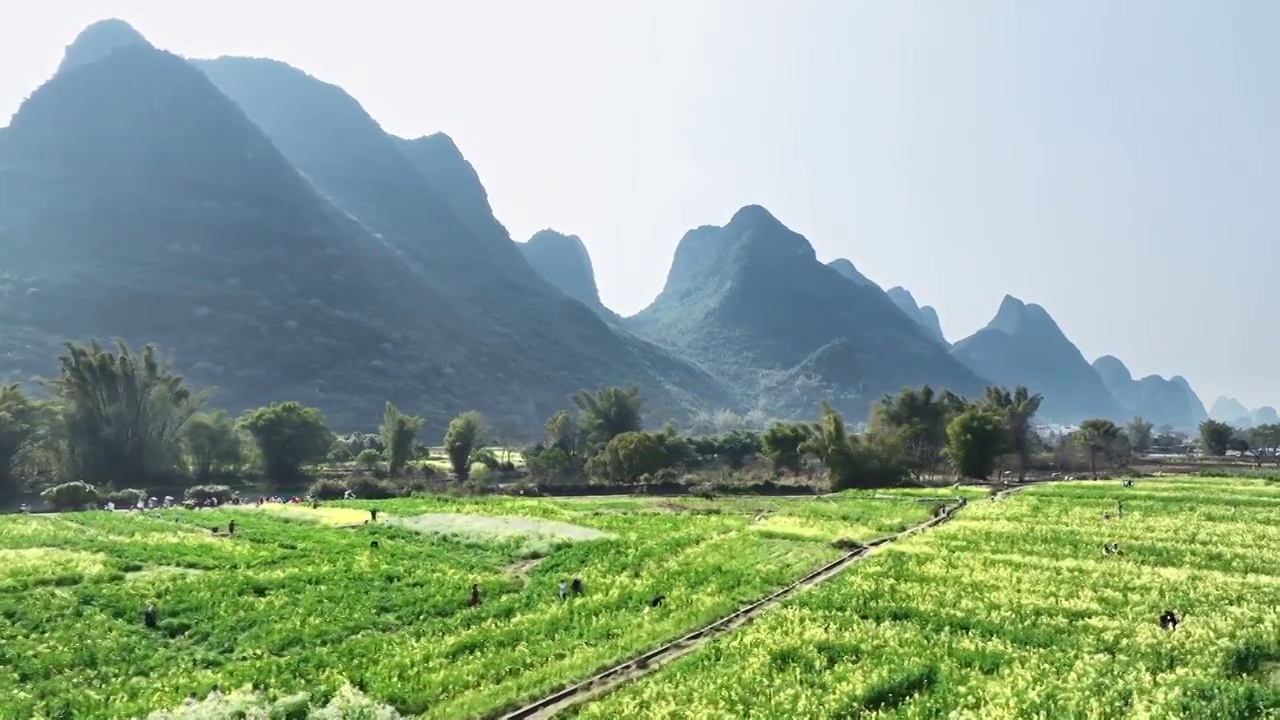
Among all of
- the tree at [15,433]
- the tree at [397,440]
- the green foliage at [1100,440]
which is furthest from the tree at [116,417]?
the green foliage at [1100,440]

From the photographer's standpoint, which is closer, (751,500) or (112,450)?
(751,500)

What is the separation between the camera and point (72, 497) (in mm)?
68562

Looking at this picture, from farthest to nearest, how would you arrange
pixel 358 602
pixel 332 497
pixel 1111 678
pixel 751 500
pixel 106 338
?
pixel 106 338
pixel 332 497
pixel 751 500
pixel 358 602
pixel 1111 678

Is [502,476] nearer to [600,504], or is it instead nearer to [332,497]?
[332,497]

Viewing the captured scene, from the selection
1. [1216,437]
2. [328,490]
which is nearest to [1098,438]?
[1216,437]

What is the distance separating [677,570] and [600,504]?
34.1 meters

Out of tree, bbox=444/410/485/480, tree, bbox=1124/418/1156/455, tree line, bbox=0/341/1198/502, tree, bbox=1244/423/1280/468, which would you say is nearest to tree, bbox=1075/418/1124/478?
tree line, bbox=0/341/1198/502

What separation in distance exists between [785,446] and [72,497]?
74810 mm

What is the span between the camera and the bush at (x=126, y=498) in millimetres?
70875

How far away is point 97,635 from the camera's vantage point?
2436cm

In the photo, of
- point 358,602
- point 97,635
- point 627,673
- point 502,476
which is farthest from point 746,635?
point 502,476

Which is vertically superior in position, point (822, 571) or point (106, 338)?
point (106, 338)

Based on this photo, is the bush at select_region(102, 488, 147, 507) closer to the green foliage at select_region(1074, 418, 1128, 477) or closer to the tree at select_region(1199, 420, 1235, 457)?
the green foliage at select_region(1074, 418, 1128, 477)

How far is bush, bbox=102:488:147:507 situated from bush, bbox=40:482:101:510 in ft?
3.88
